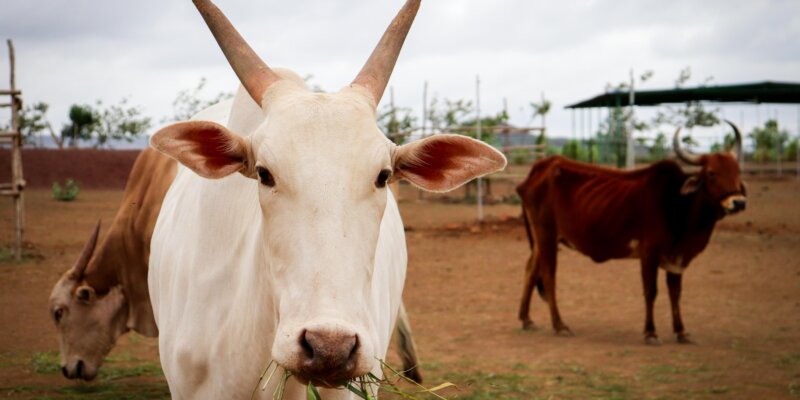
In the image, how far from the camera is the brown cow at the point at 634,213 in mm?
7473

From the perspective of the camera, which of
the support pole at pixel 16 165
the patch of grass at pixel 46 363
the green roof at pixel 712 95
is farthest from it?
the green roof at pixel 712 95

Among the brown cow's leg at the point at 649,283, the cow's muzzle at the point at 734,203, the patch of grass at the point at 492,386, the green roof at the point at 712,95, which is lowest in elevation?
the patch of grass at the point at 492,386

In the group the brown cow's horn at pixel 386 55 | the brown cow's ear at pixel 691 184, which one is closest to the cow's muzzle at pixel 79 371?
the brown cow's horn at pixel 386 55

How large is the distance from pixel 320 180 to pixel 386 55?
2.63 feet

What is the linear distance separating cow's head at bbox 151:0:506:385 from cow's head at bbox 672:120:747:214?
5.34 m

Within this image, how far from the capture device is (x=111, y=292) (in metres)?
5.52

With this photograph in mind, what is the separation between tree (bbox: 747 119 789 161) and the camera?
35750 mm

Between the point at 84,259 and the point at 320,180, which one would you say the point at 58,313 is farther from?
the point at 320,180

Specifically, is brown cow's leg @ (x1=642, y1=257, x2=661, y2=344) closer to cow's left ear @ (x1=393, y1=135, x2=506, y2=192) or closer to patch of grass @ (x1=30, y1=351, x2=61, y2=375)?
patch of grass @ (x1=30, y1=351, x2=61, y2=375)

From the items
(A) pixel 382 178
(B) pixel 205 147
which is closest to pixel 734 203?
(A) pixel 382 178

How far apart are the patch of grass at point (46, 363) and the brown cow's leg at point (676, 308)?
509 centimetres

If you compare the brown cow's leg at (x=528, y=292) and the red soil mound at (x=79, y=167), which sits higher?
the red soil mound at (x=79, y=167)

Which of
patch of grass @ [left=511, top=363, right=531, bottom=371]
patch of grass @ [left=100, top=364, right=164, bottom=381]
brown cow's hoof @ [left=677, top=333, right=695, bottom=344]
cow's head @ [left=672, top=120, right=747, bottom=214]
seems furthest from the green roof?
patch of grass @ [left=100, top=364, right=164, bottom=381]

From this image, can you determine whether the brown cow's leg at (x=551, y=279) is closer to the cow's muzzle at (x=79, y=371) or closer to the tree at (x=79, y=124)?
the cow's muzzle at (x=79, y=371)
